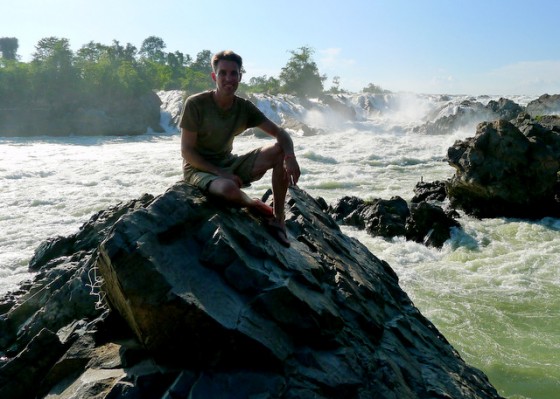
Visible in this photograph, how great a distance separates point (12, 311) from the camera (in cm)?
597

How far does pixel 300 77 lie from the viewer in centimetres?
7681

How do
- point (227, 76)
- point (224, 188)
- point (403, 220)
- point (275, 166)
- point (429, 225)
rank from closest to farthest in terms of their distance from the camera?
1. point (224, 188)
2. point (227, 76)
3. point (275, 166)
4. point (429, 225)
5. point (403, 220)

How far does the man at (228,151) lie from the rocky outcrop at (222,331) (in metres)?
0.19

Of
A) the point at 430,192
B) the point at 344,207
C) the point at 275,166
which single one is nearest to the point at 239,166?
the point at 275,166

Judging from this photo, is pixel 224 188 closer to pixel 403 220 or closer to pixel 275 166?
pixel 275 166

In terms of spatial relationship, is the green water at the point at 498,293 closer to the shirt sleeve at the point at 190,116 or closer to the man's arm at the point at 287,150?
the man's arm at the point at 287,150

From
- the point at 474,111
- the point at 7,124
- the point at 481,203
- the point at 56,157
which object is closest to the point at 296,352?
the point at 481,203

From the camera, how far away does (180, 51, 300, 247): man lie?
14.1 ft

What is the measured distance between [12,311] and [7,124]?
43449mm

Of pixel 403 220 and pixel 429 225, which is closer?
pixel 429 225

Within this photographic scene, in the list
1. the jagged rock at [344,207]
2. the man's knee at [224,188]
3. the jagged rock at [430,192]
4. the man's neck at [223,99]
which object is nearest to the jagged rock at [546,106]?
the jagged rock at [430,192]

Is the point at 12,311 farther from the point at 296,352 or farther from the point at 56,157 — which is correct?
the point at 56,157

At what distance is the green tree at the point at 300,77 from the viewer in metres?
76.5

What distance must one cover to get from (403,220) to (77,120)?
129 feet
